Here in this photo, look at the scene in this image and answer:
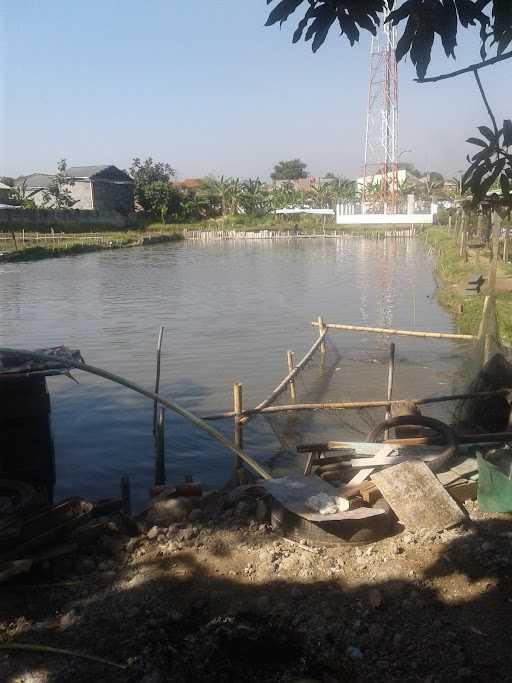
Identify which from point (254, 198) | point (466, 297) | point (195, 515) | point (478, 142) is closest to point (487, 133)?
point (478, 142)

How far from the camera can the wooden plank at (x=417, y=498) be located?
169 inches

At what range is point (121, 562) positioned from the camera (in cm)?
420

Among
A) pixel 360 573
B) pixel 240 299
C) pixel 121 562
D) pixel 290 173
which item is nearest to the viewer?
pixel 360 573

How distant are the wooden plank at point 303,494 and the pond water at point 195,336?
8.90 feet

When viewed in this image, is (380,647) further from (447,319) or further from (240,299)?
(240,299)

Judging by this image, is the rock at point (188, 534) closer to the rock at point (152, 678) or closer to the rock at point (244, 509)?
the rock at point (244, 509)

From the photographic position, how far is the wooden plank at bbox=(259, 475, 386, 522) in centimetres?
424

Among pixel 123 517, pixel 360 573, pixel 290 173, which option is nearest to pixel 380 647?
pixel 360 573

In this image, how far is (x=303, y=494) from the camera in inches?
176

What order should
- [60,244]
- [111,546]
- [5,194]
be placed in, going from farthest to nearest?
[5,194], [60,244], [111,546]

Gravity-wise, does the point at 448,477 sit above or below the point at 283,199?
below

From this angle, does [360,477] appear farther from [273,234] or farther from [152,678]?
[273,234]

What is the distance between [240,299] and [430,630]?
19098 millimetres

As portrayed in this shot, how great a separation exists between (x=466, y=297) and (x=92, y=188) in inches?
1699
